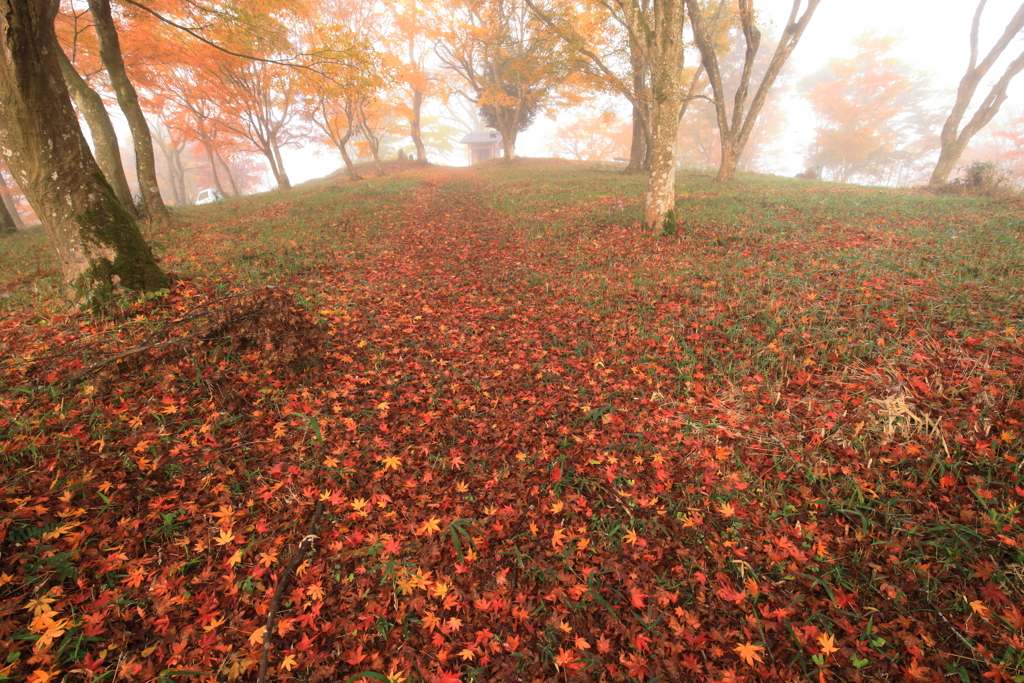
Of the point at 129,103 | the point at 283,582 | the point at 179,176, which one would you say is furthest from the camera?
the point at 179,176

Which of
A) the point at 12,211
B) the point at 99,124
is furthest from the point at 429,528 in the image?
the point at 12,211

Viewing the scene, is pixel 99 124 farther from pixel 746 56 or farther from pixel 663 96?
pixel 746 56

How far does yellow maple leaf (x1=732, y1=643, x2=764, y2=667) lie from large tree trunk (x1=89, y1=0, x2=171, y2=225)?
47.4ft

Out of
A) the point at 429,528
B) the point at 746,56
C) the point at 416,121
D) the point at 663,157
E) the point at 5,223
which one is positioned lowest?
the point at 429,528

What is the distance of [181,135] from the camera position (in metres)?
26.1

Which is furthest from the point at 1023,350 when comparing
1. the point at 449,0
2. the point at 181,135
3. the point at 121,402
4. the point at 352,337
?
the point at 181,135

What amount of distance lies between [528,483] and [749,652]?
6.53 ft

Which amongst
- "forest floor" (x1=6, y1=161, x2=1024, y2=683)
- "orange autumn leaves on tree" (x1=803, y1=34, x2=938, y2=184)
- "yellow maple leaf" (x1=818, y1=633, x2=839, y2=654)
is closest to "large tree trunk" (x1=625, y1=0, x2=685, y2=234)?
"forest floor" (x1=6, y1=161, x2=1024, y2=683)

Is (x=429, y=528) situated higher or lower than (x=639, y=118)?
lower

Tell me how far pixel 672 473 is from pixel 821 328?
11.2ft

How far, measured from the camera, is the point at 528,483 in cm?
373

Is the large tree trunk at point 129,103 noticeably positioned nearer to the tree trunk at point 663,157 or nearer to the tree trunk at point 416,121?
the tree trunk at point 663,157

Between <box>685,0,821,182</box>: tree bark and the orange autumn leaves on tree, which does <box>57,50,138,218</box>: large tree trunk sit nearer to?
<box>685,0,821,182</box>: tree bark

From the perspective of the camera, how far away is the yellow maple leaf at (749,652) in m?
2.43
